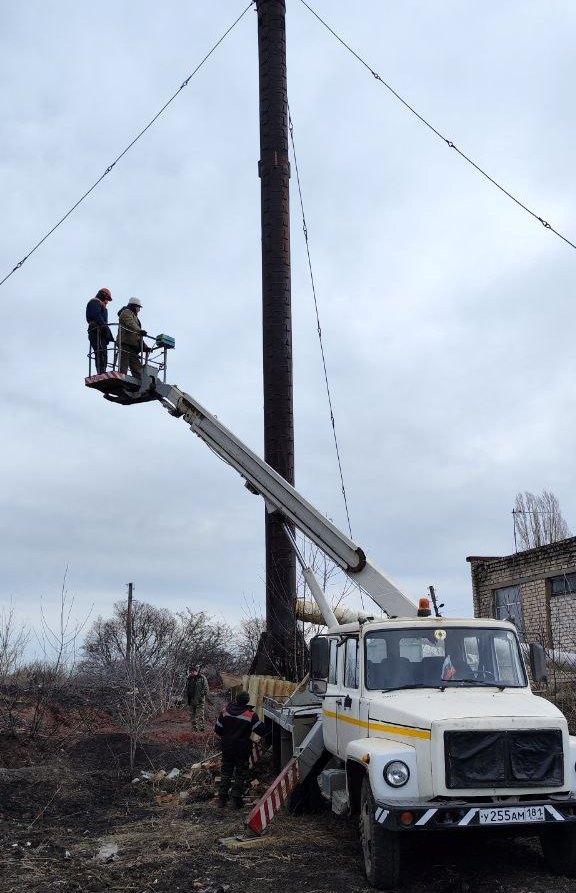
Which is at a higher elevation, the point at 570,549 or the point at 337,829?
the point at 570,549

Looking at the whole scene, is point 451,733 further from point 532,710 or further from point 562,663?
point 562,663

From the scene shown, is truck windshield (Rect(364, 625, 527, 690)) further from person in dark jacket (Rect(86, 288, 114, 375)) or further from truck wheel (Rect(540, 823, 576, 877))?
person in dark jacket (Rect(86, 288, 114, 375))

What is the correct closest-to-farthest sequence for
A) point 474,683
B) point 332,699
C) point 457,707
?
1. point 457,707
2. point 474,683
3. point 332,699

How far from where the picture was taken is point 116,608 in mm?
64438

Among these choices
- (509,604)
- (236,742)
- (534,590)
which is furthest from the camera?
(509,604)

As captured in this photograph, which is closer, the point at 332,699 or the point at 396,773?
the point at 396,773

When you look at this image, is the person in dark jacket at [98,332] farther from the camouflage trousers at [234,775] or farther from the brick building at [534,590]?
the brick building at [534,590]

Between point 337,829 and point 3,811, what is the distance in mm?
5375

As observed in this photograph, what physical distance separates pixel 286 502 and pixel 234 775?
3510 millimetres

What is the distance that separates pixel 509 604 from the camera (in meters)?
24.2

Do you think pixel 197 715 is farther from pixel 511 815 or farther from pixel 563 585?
pixel 511 815

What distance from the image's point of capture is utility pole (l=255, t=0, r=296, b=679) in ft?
47.4

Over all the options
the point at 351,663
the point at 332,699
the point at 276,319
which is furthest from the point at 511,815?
the point at 276,319

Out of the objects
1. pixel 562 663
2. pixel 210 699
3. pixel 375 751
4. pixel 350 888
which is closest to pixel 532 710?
pixel 375 751
